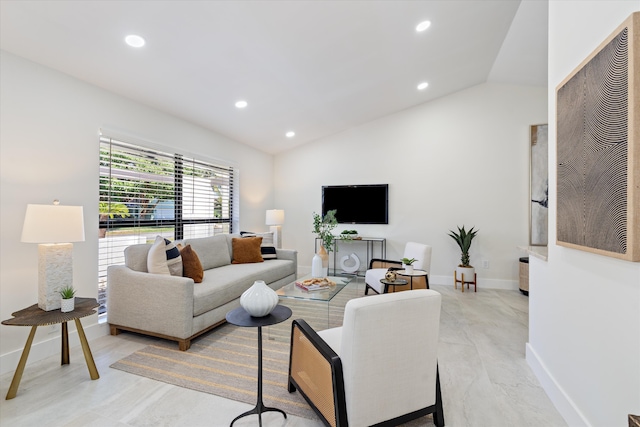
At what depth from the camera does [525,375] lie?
2.21m

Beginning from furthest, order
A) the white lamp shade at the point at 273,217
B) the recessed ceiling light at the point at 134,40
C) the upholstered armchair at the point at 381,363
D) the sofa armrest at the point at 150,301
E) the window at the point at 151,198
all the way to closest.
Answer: the white lamp shade at the point at 273,217, the window at the point at 151,198, the sofa armrest at the point at 150,301, the recessed ceiling light at the point at 134,40, the upholstered armchair at the point at 381,363

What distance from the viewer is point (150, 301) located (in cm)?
267

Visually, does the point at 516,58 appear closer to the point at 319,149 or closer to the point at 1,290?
the point at 319,149

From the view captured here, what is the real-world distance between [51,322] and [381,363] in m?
2.18

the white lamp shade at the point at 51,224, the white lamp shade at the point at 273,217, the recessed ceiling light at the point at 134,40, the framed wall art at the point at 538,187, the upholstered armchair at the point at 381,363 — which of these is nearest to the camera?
the upholstered armchair at the point at 381,363

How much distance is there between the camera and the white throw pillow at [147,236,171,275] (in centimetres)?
284

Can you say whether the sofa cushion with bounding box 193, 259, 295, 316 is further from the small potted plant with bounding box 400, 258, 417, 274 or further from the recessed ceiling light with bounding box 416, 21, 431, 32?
the recessed ceiling light with bounding box 416, 21, 431, 32

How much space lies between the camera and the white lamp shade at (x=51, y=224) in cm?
205

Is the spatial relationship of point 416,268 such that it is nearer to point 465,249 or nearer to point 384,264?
point 384,264

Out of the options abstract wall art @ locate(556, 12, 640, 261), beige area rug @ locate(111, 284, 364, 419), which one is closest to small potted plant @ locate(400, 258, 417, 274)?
beige area rug @ locate(111, 284, 364, 419)

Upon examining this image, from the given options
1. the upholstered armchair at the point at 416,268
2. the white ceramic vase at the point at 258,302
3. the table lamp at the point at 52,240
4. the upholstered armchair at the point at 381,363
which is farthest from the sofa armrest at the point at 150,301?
the upholstered armchair at the point at 416,268

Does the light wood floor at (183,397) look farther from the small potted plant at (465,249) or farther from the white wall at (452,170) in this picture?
the white wall at (452,170)

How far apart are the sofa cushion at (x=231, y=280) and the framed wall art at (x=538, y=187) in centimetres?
378

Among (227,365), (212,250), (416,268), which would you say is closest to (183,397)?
(227,365)
